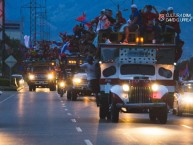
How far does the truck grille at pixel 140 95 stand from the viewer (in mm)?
27031

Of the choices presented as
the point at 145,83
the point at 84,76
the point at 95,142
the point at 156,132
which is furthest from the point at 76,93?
the point at 95,142

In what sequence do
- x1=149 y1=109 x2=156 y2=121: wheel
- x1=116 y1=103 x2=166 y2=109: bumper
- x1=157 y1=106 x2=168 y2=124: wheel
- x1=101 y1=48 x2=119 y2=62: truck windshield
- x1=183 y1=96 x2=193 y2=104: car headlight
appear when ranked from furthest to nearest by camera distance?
x1=183 y1=96 x2=193 y2=104: car headlight → x1=149 y1=109 x2=156 y2=121: wheel → x1=101 y1=48 x2=119 y2=62: truck windshield → x1=157 y1=106 x2=168 y2=124: wheel → x1=116 y1=103 x2=166 y2=109: bumper

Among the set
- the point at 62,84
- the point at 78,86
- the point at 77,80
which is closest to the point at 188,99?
the point at 78,86

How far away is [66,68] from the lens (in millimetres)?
54688

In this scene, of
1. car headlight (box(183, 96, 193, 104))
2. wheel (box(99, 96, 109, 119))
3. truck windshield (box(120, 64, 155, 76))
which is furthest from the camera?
car headlight (box(183, 96, 193, 104))

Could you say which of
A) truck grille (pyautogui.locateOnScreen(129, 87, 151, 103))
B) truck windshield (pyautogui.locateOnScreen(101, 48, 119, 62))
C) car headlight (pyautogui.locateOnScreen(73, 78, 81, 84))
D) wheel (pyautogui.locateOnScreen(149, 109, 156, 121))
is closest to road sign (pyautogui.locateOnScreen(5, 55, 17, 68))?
car headlight (pyautogui.locateOnScreen(73, 78, 81, 84))

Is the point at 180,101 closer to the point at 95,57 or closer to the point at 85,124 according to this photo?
the point at 95,57

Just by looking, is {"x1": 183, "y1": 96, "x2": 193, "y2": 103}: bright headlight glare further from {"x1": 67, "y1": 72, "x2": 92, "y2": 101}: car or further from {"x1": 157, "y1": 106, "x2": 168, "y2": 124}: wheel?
{"x1": 67, "y1": 72, "x2": 92, "y2": 101}: car

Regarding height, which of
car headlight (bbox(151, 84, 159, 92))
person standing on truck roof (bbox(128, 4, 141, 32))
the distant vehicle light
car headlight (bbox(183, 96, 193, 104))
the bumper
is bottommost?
the bumper

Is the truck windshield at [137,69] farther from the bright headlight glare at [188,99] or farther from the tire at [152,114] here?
the bright headlight glare at [188,99]

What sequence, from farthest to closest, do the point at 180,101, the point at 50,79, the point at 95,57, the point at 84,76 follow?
the point at 50,79 → the point at 84,76 → the point at 180,101 → the point at 95,57

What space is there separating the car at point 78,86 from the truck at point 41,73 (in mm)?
27055

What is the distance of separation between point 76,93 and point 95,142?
31575 millimetres

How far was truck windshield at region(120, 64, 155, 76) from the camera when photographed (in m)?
27.7
